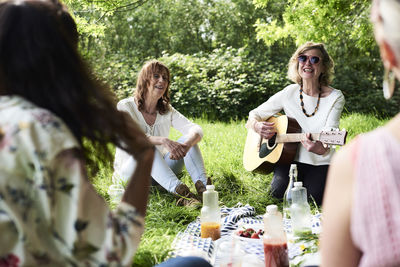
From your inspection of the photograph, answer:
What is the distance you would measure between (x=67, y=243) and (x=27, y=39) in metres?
0.49

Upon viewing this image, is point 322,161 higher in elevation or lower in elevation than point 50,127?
higher

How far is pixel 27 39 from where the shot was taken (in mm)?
1064

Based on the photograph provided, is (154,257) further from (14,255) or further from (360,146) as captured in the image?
(360,146)

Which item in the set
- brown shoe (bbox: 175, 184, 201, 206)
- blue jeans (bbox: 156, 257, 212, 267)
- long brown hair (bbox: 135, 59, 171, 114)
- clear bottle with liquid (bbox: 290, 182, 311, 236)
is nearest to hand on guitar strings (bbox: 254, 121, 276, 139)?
brown shoe (bbox: 175, 184, 201, 206)

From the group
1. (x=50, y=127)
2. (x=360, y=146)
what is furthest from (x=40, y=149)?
(x=360, y=146)

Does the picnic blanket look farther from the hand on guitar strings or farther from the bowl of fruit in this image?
the hand on guitar strings

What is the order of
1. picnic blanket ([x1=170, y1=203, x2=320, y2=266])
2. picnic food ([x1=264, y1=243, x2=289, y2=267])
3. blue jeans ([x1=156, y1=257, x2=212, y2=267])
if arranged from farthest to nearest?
picnic blanket ([x1=170, y1=203, x2=320, y2=266])
picnic food ([x1=264, y1=243, x2=289, y2=267])
blue jeans ([x1=156, y1=257, x2=212, y2=267])

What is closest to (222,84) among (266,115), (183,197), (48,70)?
(266,115)

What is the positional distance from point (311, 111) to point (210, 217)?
152cm

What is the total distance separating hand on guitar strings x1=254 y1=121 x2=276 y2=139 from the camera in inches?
164

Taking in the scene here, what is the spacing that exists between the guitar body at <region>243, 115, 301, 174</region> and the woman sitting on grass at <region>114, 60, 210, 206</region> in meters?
0.60

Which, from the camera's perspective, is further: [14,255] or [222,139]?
[222,139]

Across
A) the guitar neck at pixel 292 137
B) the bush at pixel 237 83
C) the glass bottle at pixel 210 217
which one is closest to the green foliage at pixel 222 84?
the bush at pixel 237 83

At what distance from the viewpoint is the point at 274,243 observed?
2215 millimetres
